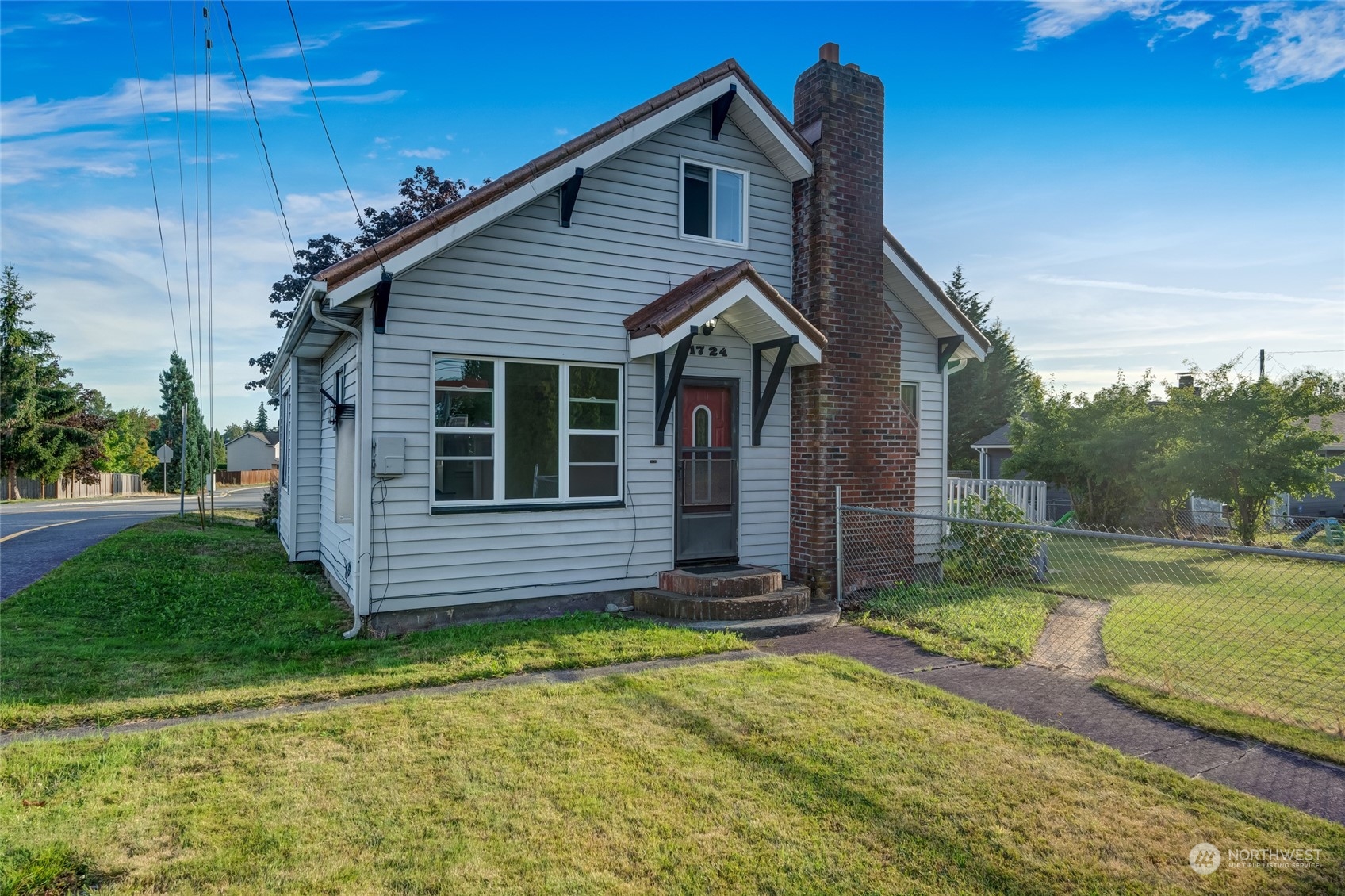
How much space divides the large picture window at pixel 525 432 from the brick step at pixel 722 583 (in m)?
1.21

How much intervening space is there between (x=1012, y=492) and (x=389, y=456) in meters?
10.5

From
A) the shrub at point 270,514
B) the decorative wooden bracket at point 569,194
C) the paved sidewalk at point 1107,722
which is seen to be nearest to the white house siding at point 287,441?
the shrub at point 270,514

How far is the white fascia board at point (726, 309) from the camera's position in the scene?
7.56 m

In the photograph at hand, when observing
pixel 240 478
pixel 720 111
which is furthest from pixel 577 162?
pixel 240 478

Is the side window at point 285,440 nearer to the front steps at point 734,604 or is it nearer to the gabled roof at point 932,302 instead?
the front steps at point 734,604

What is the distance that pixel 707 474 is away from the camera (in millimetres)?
8828

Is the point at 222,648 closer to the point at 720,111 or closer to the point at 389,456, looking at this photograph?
the point at 389,456

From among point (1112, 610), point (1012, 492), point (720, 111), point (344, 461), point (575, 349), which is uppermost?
point (720, 111)

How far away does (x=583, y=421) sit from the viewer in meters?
8.05

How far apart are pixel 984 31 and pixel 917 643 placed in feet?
28.3

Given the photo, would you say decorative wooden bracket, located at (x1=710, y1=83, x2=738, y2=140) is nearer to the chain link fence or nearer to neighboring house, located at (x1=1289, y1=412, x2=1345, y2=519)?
the chain link fence

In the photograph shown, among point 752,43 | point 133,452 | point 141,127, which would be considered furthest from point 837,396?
point 133,452

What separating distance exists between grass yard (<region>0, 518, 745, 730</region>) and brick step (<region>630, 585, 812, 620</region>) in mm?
480

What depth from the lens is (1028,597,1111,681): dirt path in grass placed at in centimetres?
640
